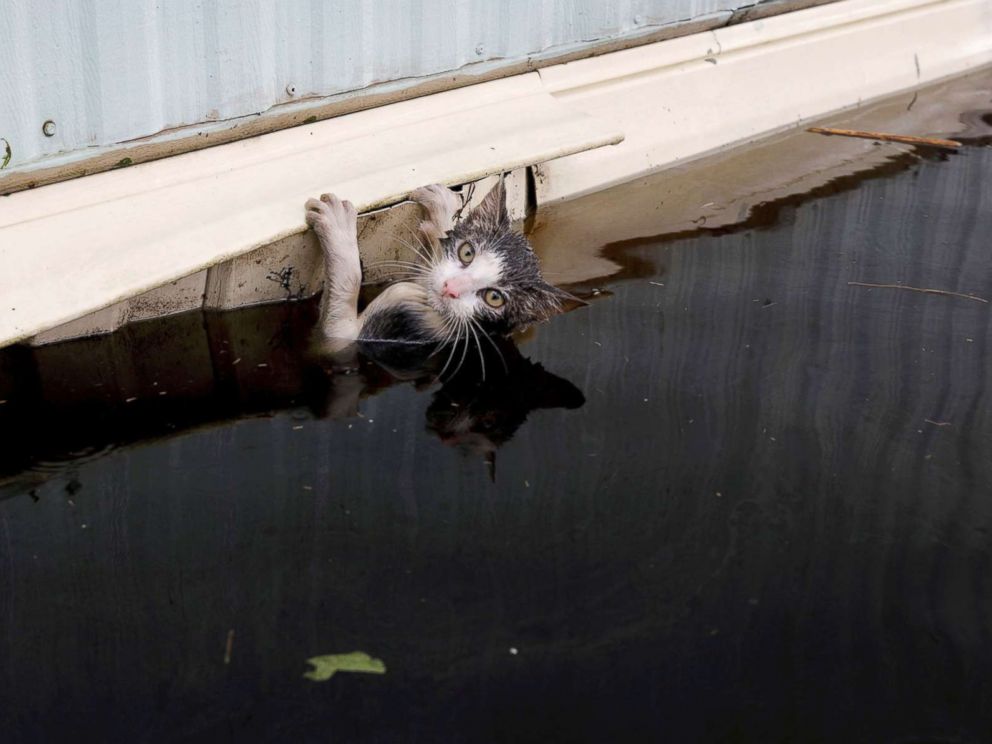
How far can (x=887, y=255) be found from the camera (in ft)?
18.7

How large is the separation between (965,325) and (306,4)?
2.92 meters

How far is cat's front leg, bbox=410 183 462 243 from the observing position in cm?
492

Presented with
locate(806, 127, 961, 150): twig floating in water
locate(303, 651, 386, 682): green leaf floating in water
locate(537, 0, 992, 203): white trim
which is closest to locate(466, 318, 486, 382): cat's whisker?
locate(537, 0, 992, 203): white trim

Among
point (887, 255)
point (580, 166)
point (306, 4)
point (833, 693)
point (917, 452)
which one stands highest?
point (306, 4)

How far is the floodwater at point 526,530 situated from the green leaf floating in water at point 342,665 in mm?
18

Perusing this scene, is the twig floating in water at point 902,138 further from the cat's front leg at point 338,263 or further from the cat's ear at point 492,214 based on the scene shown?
the cat's front leg at point 338,263

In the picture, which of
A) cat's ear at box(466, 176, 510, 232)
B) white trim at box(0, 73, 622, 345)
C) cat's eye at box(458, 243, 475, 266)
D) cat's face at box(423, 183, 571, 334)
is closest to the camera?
white trim at box(0, 73, 622, 345)

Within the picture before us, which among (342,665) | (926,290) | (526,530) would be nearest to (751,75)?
(926,290)

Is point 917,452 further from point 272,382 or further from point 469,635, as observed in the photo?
point 272,382

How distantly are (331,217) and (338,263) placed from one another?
174 millimetres

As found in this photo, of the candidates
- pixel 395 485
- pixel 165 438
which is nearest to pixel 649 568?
pixel 395 485

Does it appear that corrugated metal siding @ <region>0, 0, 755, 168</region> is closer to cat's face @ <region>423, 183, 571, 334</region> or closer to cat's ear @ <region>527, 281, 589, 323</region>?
cat's face @ <region>423, 183, 571, 334</region>

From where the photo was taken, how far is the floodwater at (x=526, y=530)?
9.27ft

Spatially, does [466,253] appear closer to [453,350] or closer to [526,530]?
[453,350]
